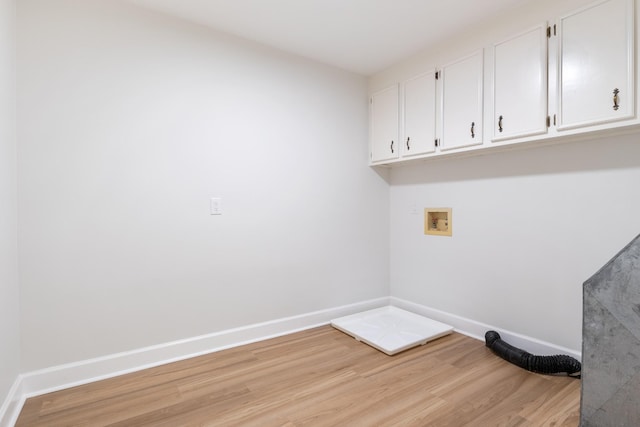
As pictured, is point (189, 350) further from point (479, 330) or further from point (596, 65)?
point (596, 65)

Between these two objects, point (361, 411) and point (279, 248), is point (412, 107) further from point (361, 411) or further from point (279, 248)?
point (361, 411)

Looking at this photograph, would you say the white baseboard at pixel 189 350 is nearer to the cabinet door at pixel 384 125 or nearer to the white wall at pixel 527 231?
the white wall at pixel 527 231

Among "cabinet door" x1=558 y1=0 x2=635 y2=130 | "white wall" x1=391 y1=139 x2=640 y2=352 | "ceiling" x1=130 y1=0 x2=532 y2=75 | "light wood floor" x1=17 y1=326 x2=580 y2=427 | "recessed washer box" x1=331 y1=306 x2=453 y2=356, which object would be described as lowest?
"light wood floor" x1=17 y1=326 x2=580 y2=427

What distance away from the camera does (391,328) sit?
2.81 m

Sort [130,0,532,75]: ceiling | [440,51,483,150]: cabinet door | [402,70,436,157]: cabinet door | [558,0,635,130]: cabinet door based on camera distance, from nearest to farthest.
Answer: [558,0,635,130]: cabinet door, [130,0,532,75]: ceiling, [440,51,483,150]: cabinet door, [402,70,436,157]: cabinet door

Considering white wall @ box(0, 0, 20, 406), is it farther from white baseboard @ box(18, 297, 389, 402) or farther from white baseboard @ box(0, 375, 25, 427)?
white baseboard @ box(18, 297, 389, 402)

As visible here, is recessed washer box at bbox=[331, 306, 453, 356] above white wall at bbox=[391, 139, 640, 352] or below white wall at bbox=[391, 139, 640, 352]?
below

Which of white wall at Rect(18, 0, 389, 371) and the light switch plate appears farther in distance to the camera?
the light switch plate

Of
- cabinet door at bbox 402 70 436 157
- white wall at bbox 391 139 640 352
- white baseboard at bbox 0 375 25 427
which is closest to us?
white baseboard at bbox 0 375 25 427

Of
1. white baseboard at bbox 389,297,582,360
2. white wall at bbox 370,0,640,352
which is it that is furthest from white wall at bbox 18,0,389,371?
white wall at bbox 370,0,640,352

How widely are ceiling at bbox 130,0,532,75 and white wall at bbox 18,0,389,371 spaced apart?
132 mm

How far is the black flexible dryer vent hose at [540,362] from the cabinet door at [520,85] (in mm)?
1443

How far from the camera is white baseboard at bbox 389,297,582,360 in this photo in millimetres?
2244

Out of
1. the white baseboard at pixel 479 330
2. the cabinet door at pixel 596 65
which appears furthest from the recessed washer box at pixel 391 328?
the cabinet door at pixel 596 65
